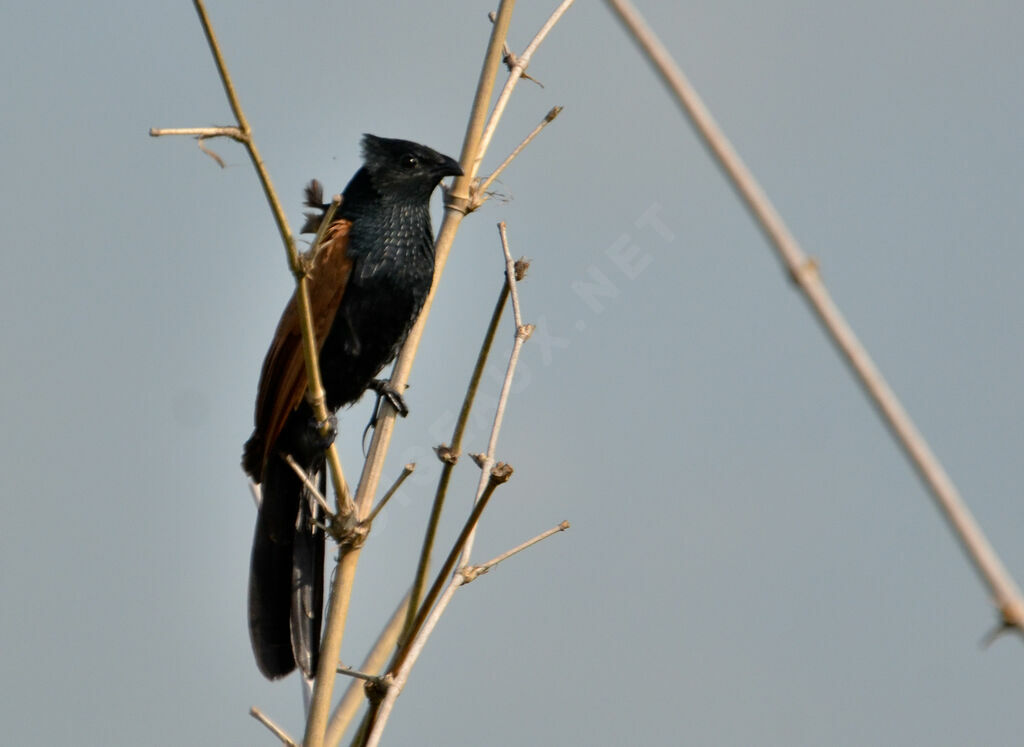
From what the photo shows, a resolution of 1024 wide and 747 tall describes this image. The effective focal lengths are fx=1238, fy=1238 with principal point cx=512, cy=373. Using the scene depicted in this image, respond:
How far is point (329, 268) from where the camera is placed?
4.16 m

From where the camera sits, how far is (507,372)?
255 cm

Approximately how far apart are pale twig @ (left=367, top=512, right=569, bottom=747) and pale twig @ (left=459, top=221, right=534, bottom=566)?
34 mm

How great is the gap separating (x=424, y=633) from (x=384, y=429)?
2.55 feet

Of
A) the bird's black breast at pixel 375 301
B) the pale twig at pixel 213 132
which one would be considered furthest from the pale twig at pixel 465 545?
the bird's black breast at pixel 375 301

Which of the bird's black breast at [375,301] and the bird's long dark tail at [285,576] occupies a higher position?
the bird's black breast at [375,301]

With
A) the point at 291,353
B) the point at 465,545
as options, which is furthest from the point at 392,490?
the point at 291,353

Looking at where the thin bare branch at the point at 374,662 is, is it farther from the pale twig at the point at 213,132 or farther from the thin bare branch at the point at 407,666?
the pale twig at the point at 213,132

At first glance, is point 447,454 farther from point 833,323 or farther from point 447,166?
point 447,166

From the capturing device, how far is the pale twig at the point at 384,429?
7.97 ft

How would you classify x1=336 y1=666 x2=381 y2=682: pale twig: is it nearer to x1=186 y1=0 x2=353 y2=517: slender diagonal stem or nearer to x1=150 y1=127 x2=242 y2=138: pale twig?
x1=186 y1=0 x2=353 y2=517: slender diagonal stem

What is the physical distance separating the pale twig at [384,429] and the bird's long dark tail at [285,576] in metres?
0.56

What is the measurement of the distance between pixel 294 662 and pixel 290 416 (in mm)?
881

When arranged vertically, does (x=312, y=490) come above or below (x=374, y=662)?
above

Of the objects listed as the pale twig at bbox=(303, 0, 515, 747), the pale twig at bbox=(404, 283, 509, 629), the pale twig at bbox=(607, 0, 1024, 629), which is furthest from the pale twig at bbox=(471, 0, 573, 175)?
the pale twig at bbox=(607, 0, 1024, 629)
